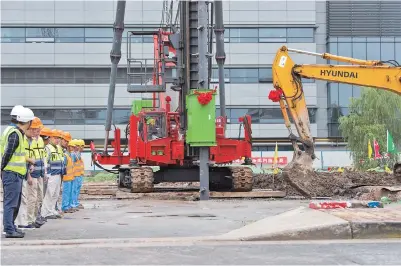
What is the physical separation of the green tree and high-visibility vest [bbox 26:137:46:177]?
141 feet

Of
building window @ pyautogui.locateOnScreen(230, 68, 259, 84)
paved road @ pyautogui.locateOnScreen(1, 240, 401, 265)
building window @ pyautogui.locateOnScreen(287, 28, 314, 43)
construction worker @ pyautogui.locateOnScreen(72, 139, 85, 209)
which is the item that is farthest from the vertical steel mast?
building window @ pyautogui.locateOnScreen(287, 28, 314, 43)

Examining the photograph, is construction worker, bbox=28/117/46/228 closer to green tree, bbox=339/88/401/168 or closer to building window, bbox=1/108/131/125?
green tree, bbox=339/88/401/168

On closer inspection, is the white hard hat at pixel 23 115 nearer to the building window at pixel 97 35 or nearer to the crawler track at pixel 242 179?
the crawler track at pixel 242 179

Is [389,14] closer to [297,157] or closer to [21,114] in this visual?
[297,157]

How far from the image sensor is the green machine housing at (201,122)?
720 inches

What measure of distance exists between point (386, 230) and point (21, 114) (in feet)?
18.6

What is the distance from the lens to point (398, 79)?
1909 centimetres

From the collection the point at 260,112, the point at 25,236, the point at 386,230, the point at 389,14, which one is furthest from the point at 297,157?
the point at 389,14

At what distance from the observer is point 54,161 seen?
40.8 feet

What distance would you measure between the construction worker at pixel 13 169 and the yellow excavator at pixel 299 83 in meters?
10.6

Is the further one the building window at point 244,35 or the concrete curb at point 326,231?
the building window at point 244,35

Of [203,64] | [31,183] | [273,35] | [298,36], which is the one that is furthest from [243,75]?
[31,183]

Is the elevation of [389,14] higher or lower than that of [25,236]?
higher

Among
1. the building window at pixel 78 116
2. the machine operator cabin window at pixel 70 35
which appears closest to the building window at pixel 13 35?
the machine operator cabin window at pixel 70 35
